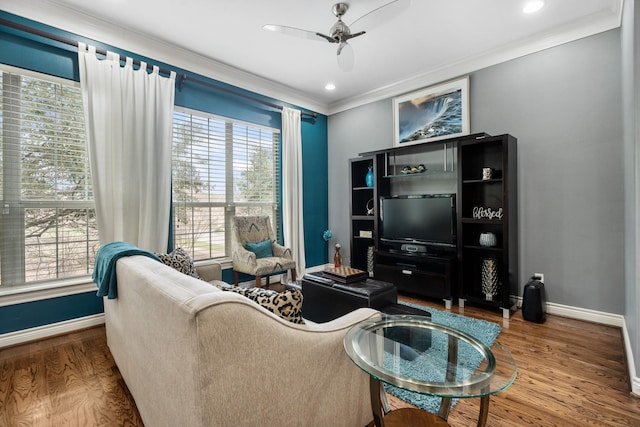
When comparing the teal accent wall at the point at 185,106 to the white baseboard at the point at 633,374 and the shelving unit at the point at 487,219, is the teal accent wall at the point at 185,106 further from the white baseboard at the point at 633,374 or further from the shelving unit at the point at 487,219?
the white baseboard at the point at 633,374

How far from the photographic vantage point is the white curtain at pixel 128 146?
8.97 feet

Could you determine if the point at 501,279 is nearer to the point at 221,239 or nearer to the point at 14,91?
the point at 221,239

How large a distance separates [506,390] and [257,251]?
2.91m

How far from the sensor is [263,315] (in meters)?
0.99

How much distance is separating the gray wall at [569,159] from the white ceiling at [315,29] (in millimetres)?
264

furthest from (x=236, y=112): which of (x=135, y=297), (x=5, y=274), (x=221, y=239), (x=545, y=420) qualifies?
(x=545, y=420)

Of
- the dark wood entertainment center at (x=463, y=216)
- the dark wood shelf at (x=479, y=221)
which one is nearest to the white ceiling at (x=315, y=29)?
the dark wood entertainment center at (x=463, y=216)

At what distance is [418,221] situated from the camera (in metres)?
3.73

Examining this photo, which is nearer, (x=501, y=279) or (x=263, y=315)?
→ (x=263, y=315)

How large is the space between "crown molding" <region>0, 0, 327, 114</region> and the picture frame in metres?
1.72

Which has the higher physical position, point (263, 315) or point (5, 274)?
point (263, 315)

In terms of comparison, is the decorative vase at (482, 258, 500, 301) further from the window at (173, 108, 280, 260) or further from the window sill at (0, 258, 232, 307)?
the window sill at (0, 258, 232, 307)

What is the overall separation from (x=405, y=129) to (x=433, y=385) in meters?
3.78

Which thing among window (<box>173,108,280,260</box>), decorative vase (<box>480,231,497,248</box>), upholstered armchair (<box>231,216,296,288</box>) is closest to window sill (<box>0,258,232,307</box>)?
window (<box>173,108,280,260</box>)
